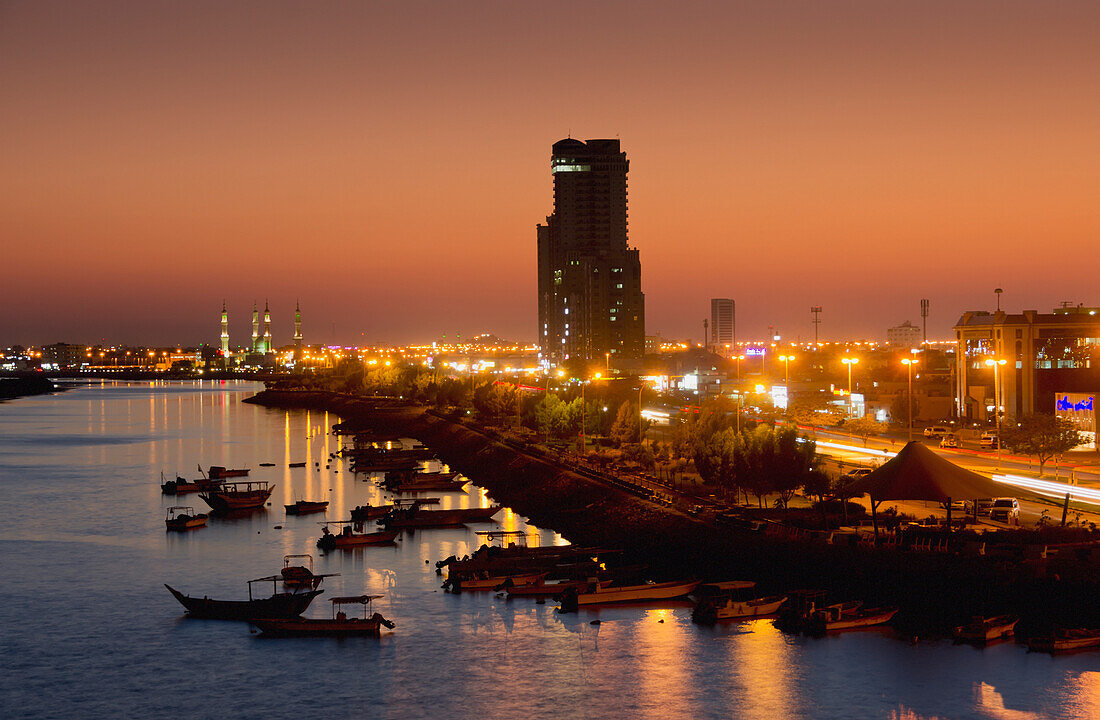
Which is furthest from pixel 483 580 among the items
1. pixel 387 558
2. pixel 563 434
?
pixel 563 434

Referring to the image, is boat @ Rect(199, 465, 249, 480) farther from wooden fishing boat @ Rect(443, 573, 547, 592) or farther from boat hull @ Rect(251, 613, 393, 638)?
boat hull @ Rect(251, 613, 393, 638)

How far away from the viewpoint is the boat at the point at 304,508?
193 feet

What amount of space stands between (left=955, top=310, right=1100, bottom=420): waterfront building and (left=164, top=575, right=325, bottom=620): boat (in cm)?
5585

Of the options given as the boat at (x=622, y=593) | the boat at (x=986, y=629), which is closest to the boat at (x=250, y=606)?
the boat at (x=622, y=593)

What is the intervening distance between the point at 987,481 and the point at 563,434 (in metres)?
54.1

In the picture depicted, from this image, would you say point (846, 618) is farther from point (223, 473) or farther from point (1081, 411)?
point (223, 473)

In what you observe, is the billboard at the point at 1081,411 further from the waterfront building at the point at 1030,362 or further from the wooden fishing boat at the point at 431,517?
the wooden fishing boat at the point at 431,517

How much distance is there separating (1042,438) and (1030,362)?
1155 inches

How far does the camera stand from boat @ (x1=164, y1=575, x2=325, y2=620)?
34312mm

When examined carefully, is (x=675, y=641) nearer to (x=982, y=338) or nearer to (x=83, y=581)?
(x=83, y=581)

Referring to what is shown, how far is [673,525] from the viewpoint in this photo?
42.7m

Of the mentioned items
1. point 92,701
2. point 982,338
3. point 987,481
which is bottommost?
point 92,701

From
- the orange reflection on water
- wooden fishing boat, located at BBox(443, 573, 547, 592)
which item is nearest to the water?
the orange reflection on water

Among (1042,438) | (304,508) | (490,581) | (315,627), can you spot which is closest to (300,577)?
(315,627)
